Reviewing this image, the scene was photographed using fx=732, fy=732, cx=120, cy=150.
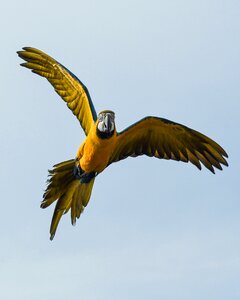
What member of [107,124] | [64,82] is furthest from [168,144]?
[64,82]

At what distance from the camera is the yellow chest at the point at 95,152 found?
1866 centimetres

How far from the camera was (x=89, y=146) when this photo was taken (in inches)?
746

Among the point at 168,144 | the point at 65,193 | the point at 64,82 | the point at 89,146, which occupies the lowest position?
the point at 65,193

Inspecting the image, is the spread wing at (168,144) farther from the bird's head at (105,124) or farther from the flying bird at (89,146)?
the bird's head at (105,124)

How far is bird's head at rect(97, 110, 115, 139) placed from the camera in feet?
60.2

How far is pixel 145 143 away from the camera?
2089 centimetres

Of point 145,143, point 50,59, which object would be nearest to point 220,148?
point 145,143

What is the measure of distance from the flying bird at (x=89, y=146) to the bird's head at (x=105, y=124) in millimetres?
434

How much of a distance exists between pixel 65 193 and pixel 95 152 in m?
2.13

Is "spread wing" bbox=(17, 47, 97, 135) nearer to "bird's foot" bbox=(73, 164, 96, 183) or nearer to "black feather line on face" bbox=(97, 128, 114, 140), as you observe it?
"bird's foot" bbox=(73, 164, 96, 183)

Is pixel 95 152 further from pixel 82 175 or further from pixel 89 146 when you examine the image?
pixel 82 175

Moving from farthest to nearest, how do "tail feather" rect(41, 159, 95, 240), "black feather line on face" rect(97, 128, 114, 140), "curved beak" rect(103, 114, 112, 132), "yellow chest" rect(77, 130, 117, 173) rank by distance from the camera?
1. "tail feather" rect(41, 159, 95, 240)
2. "yellow chest" rect(77, 130, 117, 173)
3. "black feather line on face" rect(97, 128, 114, 140)
4. "curved beak" rect(103, 114, 112, 132)

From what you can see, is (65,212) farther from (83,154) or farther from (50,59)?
(50,59)

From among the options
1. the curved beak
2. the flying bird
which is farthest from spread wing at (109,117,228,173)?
the curved beak
